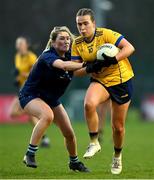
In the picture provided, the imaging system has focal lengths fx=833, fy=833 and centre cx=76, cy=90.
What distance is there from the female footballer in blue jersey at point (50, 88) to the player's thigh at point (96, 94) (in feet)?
1.15

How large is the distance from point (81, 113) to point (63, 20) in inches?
437

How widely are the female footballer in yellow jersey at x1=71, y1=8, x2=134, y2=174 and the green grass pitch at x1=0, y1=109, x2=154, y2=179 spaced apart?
18.4 inches

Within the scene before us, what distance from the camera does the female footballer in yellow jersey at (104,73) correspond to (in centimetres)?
1066

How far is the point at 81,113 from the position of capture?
28375 millimetres

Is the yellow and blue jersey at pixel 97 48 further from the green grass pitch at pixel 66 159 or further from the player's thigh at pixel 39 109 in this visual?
the green grass pitch at pixel 66 159

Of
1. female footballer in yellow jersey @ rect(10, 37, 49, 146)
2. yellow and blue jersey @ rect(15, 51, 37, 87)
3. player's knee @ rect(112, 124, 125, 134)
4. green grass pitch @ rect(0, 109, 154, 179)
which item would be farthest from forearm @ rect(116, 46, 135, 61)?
yellow and blue jersey @ rect(15, 51, 37, 87)

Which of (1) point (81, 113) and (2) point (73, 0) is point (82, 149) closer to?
(1) point (81, 113)

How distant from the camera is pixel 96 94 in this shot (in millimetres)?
10617

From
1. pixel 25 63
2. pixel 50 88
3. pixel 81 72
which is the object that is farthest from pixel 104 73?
pixel 25 63

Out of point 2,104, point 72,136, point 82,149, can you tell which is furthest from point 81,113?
point 72,136

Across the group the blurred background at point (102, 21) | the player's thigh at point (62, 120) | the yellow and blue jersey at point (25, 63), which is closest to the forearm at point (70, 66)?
the player's thigh at point (62, 120)

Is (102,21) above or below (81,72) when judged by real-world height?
below

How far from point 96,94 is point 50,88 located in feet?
2.30

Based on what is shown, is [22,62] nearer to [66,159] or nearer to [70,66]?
[66,159]
